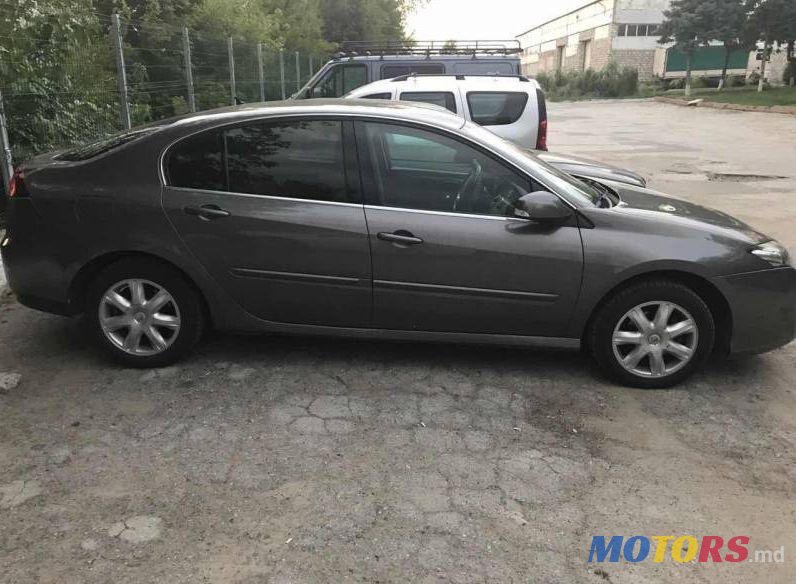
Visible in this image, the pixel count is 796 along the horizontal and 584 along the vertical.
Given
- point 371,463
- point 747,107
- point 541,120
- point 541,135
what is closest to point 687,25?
point 747,107

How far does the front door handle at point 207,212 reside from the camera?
392 centimetres

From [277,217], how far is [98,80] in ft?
19.3

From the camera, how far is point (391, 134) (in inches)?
157

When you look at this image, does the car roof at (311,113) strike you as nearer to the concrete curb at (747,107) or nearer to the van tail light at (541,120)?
the van tail light at (541,120)

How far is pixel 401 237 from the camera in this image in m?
3.83


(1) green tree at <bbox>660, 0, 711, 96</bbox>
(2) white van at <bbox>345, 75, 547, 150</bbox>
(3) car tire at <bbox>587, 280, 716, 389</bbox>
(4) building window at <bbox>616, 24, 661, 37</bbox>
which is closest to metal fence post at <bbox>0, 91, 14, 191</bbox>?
(2) white van at <bbox>345, 75, 547, 150</bbox>

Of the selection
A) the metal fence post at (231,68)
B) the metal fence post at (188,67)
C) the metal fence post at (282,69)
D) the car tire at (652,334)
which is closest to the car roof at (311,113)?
the car tire at (652,334)

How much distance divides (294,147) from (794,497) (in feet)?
10.1

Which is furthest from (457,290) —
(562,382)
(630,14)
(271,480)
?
(630,14)

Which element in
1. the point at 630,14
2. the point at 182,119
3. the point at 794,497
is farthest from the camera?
the point at 630,14

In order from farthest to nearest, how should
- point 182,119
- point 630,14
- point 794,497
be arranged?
1. point 630,14
2. point 182,119
3. point 794,497

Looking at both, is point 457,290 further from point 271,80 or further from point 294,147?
point 271,80

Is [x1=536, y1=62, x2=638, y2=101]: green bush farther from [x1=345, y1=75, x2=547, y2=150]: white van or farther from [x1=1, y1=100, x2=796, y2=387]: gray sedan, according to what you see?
[x1=1, y1=100, x2=796, y2=387]: gray sedan

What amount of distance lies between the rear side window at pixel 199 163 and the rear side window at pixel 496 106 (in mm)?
5204
